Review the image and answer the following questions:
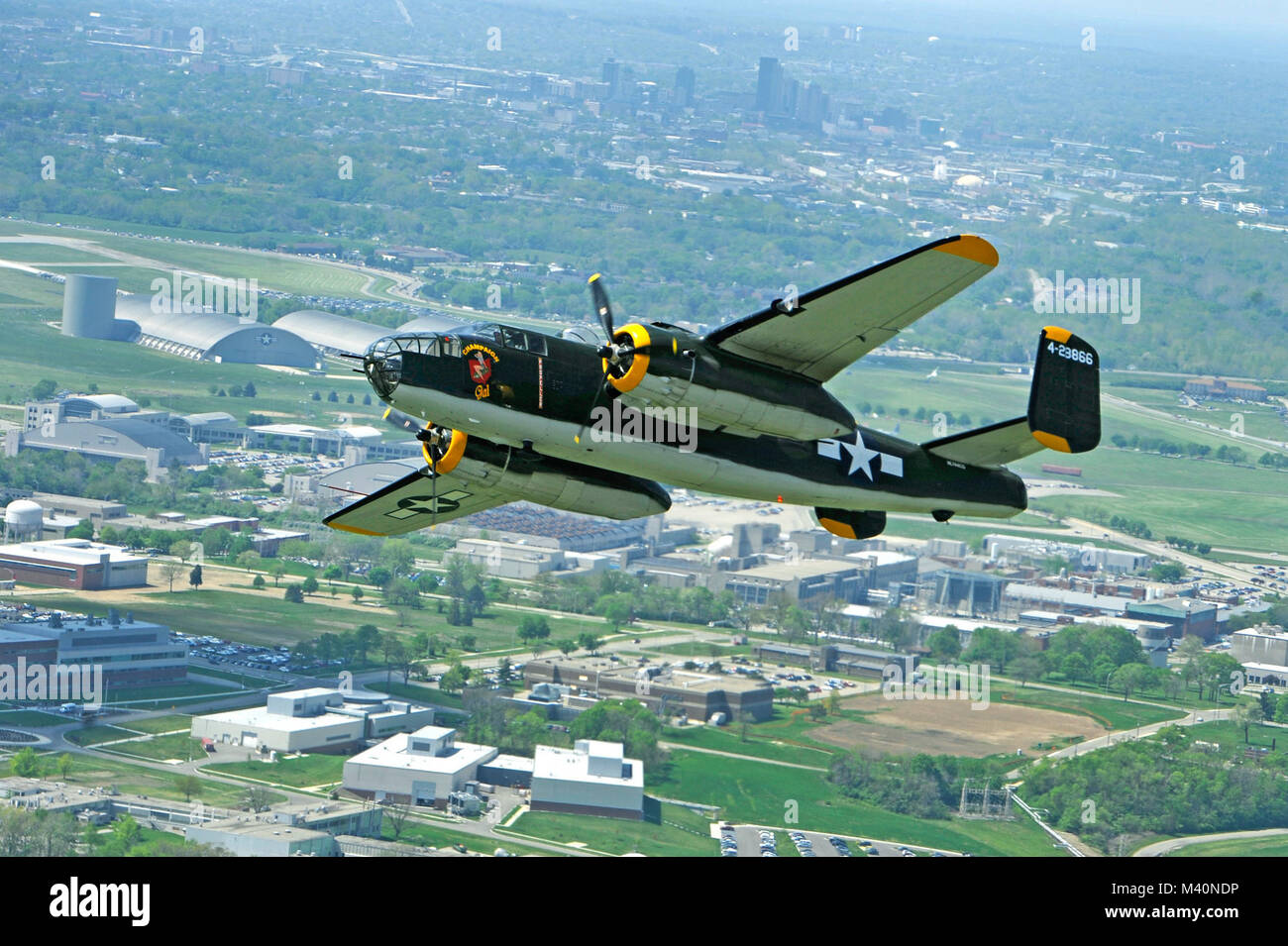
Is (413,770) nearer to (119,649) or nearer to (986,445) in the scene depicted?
(119,649)

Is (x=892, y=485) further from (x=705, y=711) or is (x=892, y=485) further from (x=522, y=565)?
(x=522, y=565)

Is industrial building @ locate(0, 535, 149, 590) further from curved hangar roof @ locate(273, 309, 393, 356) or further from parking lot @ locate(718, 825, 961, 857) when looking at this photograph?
curved hangar roof @ locate(273, 309, 393, 356)

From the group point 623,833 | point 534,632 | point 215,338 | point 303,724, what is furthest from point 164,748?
point 215,338

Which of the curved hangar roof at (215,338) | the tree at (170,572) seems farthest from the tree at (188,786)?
the curved hangar roof at (215,338)
